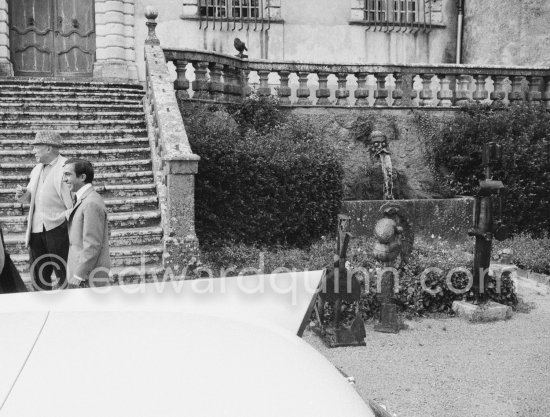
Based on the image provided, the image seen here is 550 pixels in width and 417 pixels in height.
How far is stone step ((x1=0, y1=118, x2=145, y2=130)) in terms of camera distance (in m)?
9.30

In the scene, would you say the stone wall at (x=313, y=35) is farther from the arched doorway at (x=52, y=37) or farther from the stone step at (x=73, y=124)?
the stone step at (x=73, y=124)

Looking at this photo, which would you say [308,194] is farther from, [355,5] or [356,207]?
[355,5]

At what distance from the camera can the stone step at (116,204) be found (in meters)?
7.64

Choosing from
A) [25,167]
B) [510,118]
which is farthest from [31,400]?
[510,118]

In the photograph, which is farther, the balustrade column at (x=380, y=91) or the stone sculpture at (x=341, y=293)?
the balustrade column at (x=380, y=91)

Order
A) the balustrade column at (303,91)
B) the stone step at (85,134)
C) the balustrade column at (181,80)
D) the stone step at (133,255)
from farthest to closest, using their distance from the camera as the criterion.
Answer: the balustrade column at (303,91) < the balustrade column at (181,80) < the stone step at (85,134) < the stone step at (133,255)

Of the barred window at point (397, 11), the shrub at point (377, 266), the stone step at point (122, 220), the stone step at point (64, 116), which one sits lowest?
the shrub at point (377, 266)

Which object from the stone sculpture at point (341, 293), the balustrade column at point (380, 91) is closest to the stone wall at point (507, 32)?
the balustrade column at point (380, 91)

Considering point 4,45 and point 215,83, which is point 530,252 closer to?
point 215,83

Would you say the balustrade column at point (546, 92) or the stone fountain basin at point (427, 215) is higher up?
the balustrade column at point (546, 92)

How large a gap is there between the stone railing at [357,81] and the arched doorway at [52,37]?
11.4 feet

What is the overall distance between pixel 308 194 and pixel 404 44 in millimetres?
7604

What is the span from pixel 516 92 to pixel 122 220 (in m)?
8.87

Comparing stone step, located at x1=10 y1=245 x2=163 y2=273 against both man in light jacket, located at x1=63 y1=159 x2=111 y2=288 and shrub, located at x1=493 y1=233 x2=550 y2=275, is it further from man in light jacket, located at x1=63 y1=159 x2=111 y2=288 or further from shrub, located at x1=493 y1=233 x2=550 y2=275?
shrub, located at x1=493 y1=233 x2=550 y2=275
